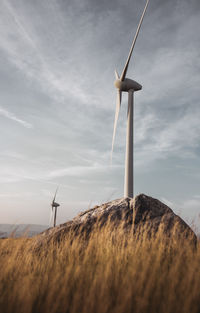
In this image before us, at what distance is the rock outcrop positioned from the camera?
7.56 meters

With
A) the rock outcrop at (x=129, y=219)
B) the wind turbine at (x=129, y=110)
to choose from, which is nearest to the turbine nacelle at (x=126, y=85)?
the wind turbine at (x=129, y=110)

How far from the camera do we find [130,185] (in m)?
20.3

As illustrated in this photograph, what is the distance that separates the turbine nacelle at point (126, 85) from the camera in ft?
82.5

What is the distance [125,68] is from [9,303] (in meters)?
23.6

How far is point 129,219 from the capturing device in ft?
25.6

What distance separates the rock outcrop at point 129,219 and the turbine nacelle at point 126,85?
62.4 feet

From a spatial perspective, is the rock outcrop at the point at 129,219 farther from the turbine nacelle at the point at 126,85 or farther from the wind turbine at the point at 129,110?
the turbine nacelle at the point at 126,85

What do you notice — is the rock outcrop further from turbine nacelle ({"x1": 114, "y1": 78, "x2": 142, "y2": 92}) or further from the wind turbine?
turbine nacelle ({"x1": 114, "y1": 78, "x2": 142, "y2": 92})

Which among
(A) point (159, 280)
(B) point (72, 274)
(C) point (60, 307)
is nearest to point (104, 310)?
(C) point (60, 307)

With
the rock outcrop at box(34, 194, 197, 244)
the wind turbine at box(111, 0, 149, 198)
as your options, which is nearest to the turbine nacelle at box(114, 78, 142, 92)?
the wind turbine at box(111, 0, 149, 198)

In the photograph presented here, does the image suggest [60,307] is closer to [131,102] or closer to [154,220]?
[154,220]

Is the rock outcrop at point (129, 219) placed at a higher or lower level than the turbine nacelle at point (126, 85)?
lower

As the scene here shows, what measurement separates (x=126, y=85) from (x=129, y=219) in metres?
20.1

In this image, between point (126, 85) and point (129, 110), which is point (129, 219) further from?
point (126, 85)
